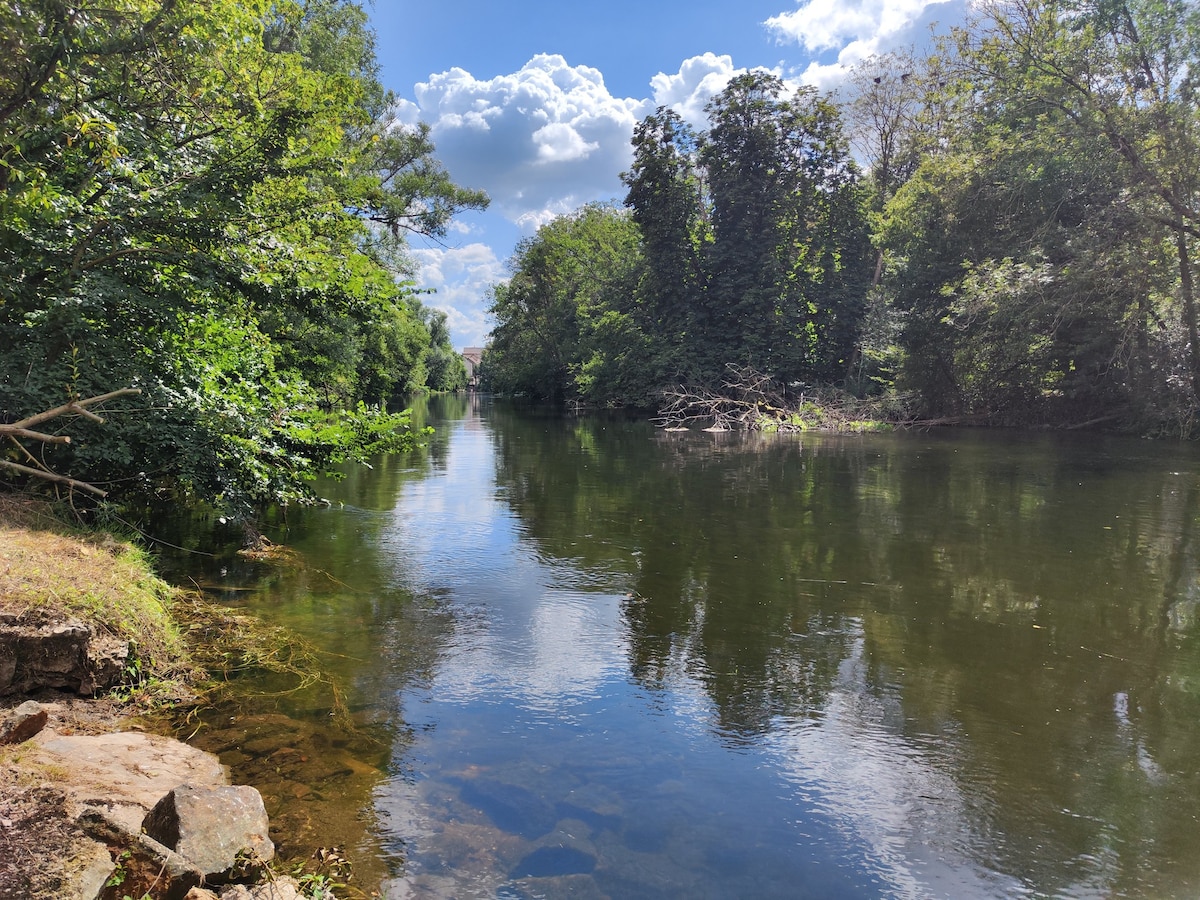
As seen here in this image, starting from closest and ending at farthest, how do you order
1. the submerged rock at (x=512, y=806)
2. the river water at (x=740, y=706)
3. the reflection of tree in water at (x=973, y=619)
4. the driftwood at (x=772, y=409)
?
the river water at (x=740, y=706)
the submerged rock at (x=512, y=806)
the reflection of tree in water at (x=973, y=619)
the driftwood at (x=772, y=409)

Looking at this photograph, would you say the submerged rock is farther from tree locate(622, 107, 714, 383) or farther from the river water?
tree locate(622, 107, 714, 383)

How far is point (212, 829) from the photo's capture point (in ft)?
10.2

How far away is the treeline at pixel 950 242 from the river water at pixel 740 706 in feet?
50.1

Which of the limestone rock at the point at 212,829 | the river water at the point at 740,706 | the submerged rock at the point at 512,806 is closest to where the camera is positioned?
the limestone rock at the point at 212,829

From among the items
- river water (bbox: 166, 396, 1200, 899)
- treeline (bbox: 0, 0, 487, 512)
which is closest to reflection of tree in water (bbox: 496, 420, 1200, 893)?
river water (bbox: 166, 396, 1200, 899)

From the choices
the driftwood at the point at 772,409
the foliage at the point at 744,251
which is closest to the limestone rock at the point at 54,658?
the driftwood at the point at 772,409

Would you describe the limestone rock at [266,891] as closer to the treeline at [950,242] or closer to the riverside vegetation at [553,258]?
the riverside vegetation at [553,258]

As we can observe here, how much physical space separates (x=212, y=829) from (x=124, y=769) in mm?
1048

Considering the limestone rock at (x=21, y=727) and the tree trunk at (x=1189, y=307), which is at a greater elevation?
the tree trunk at (x=1189, y=307)

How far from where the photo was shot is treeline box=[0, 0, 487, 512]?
21.7 feet

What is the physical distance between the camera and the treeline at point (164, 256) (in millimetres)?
6602

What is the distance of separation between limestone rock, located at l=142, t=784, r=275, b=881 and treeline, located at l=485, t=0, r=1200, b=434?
25.5m

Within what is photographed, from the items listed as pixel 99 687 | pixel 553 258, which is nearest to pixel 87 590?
pixel 99 687

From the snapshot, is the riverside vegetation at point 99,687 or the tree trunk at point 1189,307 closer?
the riverside vegetation at point 99,687
